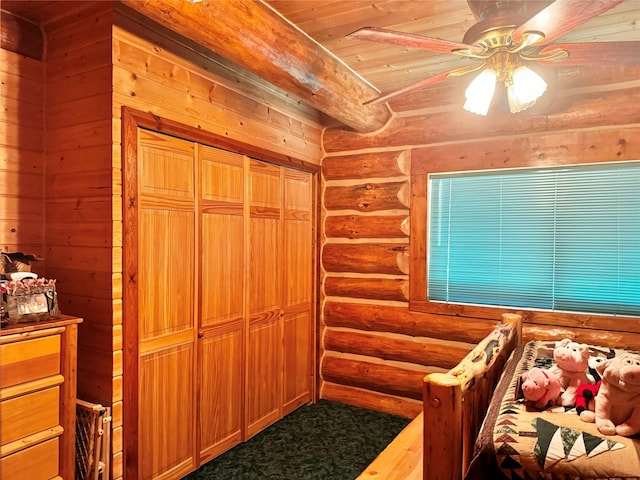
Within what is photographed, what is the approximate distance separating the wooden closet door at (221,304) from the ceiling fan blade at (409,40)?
1415 millimetres

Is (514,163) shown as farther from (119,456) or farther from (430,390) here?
(119,456)

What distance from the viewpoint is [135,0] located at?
1760mm

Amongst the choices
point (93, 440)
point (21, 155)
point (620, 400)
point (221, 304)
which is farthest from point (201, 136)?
point (620, 400)

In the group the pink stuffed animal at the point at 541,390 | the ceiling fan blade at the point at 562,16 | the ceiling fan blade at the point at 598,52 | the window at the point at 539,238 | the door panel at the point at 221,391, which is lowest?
the door panel at the point at 221,391

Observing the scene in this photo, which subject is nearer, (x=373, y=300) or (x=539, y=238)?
(x=539, y=238)

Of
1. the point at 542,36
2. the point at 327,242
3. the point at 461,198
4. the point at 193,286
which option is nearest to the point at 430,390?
the point at 542,36

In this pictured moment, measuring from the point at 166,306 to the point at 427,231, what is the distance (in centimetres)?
211

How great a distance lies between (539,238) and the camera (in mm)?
3209

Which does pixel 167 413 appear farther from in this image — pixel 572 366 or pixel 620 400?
pixel 620 400

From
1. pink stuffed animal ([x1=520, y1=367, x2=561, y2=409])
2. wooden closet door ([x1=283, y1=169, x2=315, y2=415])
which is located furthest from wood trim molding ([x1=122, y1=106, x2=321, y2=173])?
pink stuffed animal ([x1=520, y1=367, x2=561, y2=409])

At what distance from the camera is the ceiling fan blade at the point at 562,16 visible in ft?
4.51

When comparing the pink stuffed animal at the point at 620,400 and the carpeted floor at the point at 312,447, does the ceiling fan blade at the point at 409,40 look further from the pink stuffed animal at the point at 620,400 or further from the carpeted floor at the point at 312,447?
the carpeted floor at the point at 312,447

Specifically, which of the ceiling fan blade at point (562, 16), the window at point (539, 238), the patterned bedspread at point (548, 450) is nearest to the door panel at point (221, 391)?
the window at point (539, 238)

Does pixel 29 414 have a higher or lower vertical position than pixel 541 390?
lower
